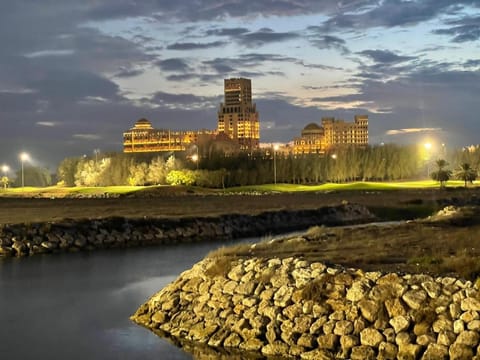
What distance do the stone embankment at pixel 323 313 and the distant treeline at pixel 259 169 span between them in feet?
387

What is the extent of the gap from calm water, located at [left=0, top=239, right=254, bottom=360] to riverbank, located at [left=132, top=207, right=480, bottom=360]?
3.51 ft

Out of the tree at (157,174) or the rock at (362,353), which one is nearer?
the rock at (362,353)

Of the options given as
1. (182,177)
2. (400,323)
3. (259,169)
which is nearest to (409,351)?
(400,323)

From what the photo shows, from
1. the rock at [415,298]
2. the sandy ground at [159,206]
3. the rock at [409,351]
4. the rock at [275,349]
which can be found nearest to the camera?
the rock at [409,351]

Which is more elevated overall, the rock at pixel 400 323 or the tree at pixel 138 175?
the tree at pixel 138 175

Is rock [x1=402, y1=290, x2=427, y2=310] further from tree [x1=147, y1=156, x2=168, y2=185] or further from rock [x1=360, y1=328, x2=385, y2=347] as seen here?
tree [x1=147, y1=156, x2=168, y2=185]

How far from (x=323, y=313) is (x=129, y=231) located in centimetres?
2950

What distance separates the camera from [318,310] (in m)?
17.3

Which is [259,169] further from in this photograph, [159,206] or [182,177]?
[159,206]

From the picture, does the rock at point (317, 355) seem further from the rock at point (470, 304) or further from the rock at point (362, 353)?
the rock at point (470, 304)

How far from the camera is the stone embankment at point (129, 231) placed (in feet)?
132

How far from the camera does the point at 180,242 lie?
4462cm

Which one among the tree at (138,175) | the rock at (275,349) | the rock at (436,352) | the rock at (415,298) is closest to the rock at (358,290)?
the rock at (415,298)

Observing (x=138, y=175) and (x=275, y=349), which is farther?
(x=138, y=175)
